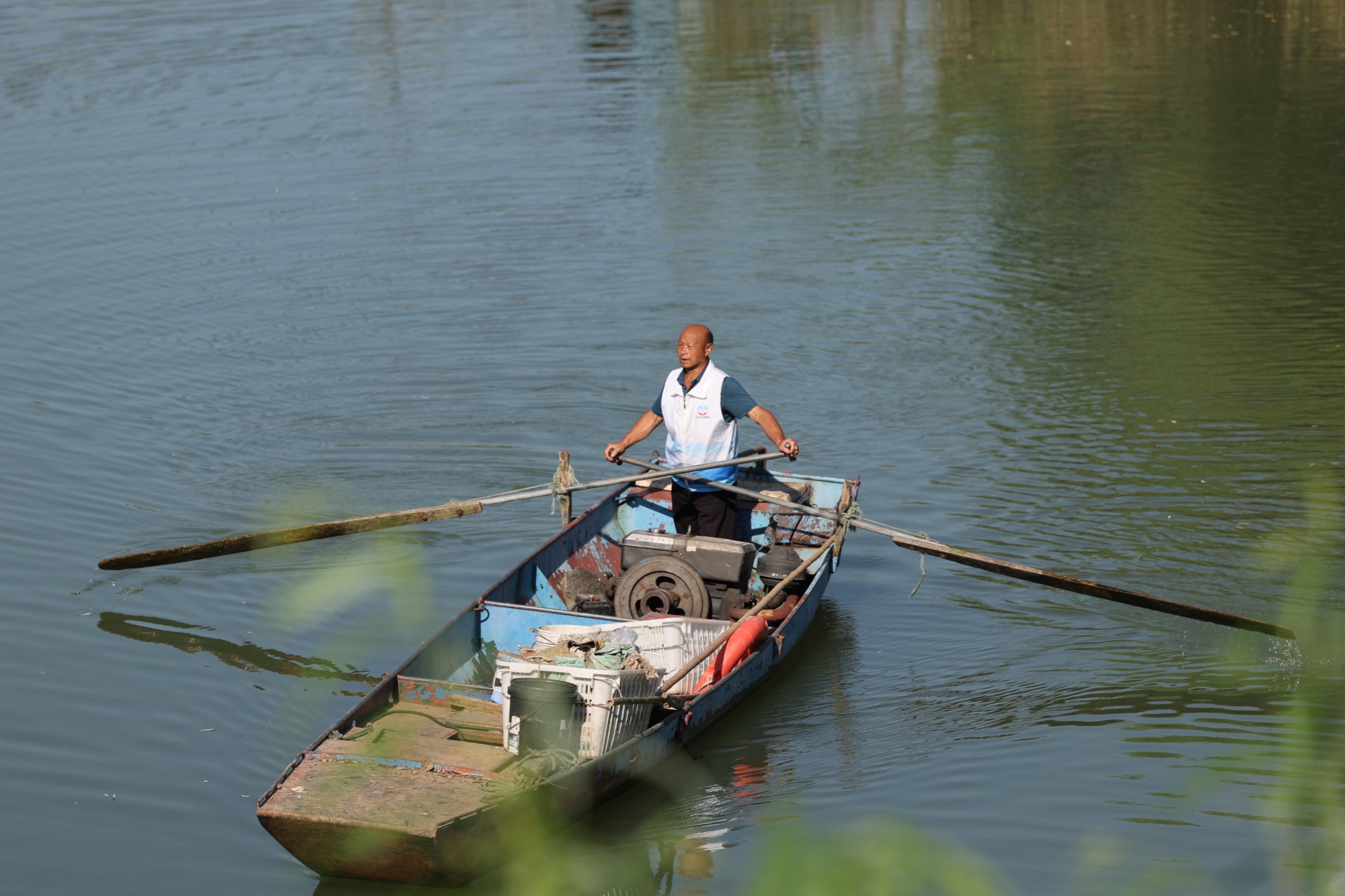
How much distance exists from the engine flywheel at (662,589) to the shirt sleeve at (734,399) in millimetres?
1147

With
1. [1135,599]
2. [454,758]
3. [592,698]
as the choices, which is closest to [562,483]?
[592,698]

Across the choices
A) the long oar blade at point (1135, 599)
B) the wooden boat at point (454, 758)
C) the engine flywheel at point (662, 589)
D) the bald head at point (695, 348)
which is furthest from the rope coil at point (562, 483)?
the long oar blade at point (1135, 599)

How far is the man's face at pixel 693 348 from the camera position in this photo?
374 inches

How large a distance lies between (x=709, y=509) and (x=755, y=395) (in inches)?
164

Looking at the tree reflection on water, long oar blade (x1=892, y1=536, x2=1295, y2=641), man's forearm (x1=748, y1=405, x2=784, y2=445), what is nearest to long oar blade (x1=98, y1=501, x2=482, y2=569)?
the tree reflection on water

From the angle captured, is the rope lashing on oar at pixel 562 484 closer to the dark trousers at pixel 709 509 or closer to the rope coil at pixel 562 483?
the rope coil at pixel 562 483

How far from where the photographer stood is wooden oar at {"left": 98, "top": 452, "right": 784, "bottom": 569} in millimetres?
9859

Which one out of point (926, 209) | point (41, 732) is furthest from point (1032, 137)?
point (41, 732)

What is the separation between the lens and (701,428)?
32.3 feet

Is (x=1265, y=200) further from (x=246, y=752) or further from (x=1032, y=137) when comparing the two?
(x=246, y=752)

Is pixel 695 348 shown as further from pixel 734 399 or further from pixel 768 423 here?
pixel 768 423

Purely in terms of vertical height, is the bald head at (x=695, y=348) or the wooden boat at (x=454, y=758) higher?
the bald head at (x=695, y=348)

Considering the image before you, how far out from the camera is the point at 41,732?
8.67 metres

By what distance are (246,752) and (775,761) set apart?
3.19m
